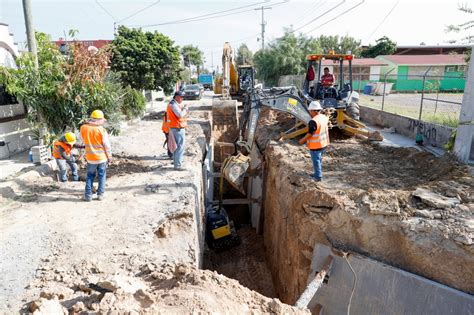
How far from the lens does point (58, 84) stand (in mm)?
8875

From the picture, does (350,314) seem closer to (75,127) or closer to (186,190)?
(186,190)

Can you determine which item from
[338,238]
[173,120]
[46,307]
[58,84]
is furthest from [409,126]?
[46,307]

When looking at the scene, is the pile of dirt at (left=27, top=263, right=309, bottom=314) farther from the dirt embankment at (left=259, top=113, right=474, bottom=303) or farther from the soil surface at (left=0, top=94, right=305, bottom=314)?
the dirt embankment at (left=259, top=113, right=474, bottom=303)

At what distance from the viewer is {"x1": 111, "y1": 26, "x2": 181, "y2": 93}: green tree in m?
17.6

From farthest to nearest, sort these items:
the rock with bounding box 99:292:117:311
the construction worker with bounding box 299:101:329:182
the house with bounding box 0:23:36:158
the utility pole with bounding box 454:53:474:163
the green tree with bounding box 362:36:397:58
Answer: the green tree with bounding box 362:36:397:58 → the house with bounding box 0:23:36:158 → the utility pole with bounding box 454:53:474:163 → the construction worker with bounding box 299:101:329:182 → the rock with bounding box 99:292:117:311

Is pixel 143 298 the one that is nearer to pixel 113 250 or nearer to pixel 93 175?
pixel 113 250

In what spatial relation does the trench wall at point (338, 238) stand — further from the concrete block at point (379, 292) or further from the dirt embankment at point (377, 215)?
the concrete block at point (379, 292)

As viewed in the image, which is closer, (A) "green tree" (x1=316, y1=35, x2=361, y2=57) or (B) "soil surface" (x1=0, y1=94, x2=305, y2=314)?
(B) "soil surface" (x1=0, y1=94, x2=305, y2=314)

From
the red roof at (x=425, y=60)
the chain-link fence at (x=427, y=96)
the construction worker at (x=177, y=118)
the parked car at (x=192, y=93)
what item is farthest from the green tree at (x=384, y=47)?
the construction worker at (x=177, y=118)

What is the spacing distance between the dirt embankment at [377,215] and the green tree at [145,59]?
11836 millimetres

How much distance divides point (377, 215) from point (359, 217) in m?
0.27

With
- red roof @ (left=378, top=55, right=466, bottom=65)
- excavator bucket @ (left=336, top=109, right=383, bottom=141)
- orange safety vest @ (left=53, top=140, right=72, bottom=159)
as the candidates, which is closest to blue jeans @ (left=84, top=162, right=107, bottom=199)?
orange safety vest @ (left=53, top=140, right=72, bottom=159)

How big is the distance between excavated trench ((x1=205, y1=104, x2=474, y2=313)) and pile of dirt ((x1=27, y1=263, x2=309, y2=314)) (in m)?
2.25

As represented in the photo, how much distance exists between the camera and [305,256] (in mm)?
6133
